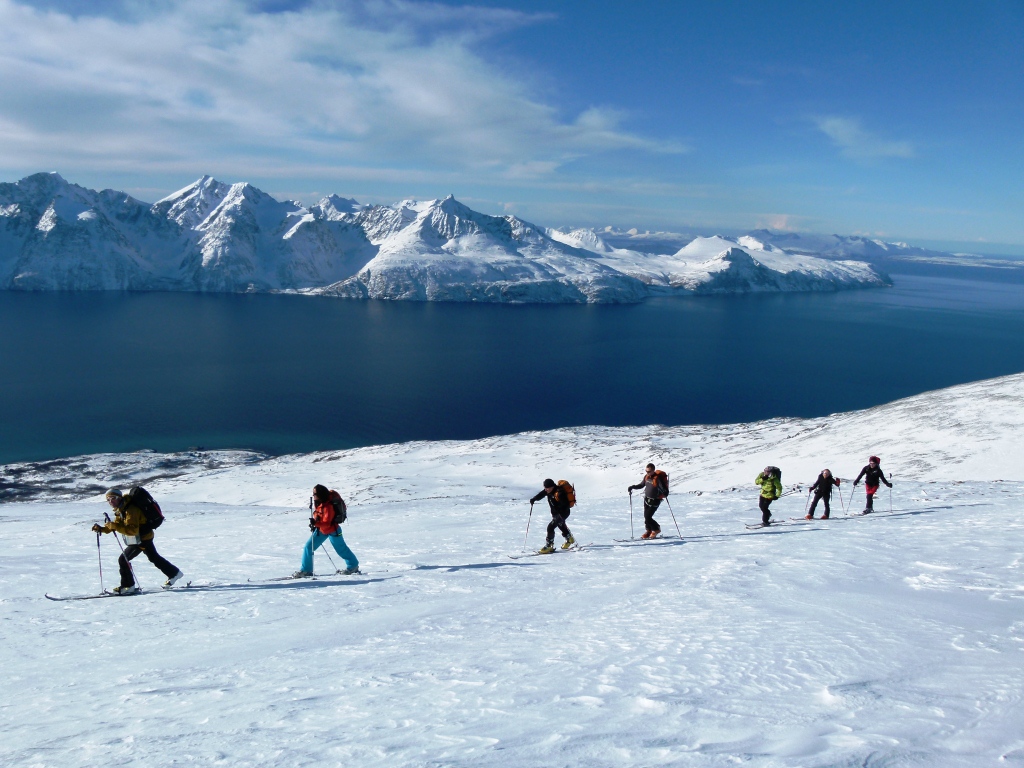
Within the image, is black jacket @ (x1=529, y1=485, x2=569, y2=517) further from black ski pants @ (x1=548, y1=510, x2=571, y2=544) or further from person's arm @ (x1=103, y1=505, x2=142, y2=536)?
person's arm @ (x1=103, y1=505, x2=142, y2=536)

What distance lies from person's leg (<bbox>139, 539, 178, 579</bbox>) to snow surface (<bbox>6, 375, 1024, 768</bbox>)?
42 centimetres

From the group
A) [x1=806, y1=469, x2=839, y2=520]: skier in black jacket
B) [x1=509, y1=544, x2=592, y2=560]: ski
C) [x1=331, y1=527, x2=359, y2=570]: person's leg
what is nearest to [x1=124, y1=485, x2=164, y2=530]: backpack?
[x1=331, y1=527, x2=359, y2=570]: person's leg

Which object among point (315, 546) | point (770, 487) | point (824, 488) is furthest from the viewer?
point (824, 488)

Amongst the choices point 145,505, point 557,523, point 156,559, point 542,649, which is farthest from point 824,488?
point 145,505

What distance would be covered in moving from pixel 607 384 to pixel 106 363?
92.8 meters

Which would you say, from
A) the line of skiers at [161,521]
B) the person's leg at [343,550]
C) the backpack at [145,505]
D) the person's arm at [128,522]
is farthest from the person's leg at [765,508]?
the person's arm at [128,522]

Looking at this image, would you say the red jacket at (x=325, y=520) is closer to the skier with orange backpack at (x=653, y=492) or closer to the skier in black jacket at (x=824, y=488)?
the skier with orange backpack at (x=653, y=492)

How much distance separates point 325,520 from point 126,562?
12.0ft

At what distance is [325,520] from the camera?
41.4 feet

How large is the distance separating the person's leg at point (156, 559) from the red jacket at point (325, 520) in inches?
113

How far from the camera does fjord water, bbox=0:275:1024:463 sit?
81.1m

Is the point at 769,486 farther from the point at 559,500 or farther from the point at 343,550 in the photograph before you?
the point at 343,550

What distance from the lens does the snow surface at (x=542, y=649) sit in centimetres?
576

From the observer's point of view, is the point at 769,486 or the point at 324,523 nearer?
the point at 324,523
